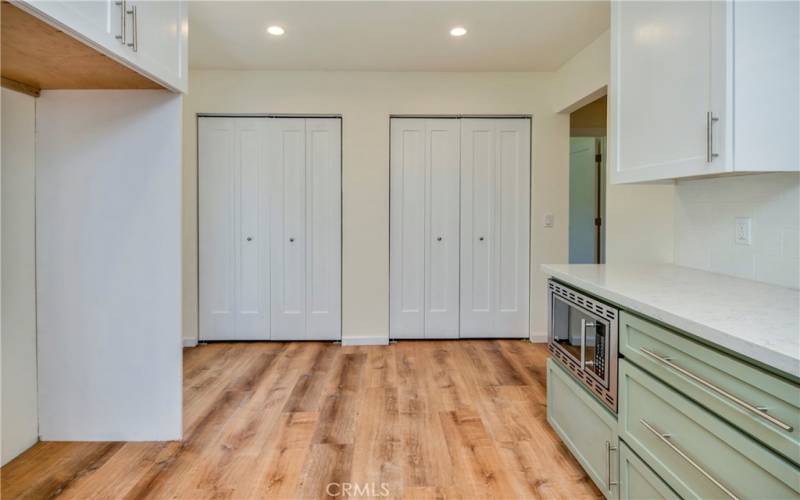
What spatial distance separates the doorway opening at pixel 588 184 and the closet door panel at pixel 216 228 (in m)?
3.64

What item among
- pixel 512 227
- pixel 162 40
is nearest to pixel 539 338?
pixel 512 227

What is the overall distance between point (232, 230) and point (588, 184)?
381 cm

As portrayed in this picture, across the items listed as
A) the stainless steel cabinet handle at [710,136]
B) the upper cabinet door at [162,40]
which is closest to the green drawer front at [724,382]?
the stainless steel cabinet handle at [710,136]

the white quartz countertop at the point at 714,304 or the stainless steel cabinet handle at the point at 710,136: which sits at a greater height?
the stainless steel cabinet handle at the point at 710,136

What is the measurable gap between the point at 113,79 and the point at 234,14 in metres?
1.16

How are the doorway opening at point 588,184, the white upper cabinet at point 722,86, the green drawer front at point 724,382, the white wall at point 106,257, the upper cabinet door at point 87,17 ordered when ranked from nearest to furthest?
the green drawer front at point 724,382 < the upper cabinet door at point 87,17 < the white upper cabinet at point 722,86 < the white wall at point 106,257 < the doorway opening at point 588,184

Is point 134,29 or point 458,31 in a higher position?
point 458,31

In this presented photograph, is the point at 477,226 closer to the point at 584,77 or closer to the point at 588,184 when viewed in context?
the point at 584,77

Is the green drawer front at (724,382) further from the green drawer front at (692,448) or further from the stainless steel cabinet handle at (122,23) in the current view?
→ the stainless steel cabinet handle at (122,23)

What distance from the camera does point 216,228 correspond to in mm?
3883

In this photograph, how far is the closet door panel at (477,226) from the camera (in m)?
3.94

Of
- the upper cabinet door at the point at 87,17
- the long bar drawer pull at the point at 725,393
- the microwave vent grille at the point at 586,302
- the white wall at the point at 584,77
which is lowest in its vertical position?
the long bar drawer pull at the point at 725,393

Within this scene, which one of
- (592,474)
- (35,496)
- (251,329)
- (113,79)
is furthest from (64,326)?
(592,474)

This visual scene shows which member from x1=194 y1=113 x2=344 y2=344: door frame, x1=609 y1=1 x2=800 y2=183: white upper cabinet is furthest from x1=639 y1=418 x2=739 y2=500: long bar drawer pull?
x1=194 y1=113 x2=344 y2=344: door frame
